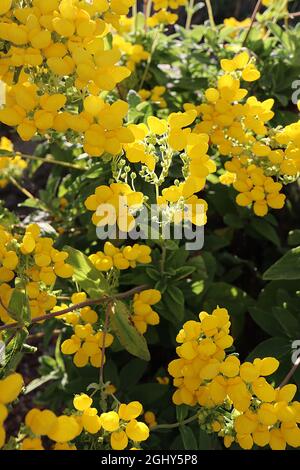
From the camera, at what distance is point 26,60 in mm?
894

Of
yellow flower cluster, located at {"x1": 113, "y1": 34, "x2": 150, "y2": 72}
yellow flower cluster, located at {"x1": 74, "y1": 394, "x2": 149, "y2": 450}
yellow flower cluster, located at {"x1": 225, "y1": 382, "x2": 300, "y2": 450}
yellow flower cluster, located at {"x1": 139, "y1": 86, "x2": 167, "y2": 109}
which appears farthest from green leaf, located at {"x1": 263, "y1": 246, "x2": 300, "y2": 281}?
yellow flower cluster, located at {"x1": 113, "y1": 34, "x2": 150, "y2": 72}

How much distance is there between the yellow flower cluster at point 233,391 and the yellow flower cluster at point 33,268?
288mm

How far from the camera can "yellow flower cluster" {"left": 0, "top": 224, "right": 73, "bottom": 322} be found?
103 cm

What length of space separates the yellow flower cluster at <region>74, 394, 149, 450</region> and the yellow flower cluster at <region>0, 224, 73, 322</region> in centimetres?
27

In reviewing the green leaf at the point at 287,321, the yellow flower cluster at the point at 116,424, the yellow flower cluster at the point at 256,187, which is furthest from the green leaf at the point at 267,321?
the yellow flower cluster at the point at 116,424

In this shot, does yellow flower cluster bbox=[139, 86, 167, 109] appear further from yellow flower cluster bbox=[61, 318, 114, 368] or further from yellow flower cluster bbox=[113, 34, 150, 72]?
yellow flower cluster bbox=[61, 318, 114, 368]

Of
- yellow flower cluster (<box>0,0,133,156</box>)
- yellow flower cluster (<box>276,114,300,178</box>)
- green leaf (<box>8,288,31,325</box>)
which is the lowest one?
green leaf (<box>8,288,31,325</box>)

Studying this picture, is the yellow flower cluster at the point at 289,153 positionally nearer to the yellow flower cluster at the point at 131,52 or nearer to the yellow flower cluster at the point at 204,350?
the yellow flower cluster at the point at 204,350

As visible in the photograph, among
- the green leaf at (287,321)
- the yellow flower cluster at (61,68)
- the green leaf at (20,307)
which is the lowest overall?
the green leaf at (287,321)

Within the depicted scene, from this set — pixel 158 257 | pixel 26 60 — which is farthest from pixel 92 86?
pixel 158 257

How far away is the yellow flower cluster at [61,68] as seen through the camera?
88cm

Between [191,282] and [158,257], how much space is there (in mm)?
149

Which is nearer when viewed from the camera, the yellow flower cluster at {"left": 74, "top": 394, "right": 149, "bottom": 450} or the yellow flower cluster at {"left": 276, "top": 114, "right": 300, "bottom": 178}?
the yellow flower cluster at {"left": 74, "top": 394, "right": 149, "bottom": 450}

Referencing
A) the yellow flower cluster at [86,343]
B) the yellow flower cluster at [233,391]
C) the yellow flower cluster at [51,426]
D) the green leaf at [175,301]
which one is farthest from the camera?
the green leaf at [175,301]
